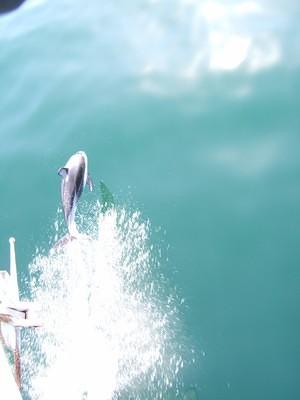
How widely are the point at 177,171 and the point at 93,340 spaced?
3018 millimetres

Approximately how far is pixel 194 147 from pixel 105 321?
324 centimetres

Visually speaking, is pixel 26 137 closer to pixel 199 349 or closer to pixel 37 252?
pixel 37 252

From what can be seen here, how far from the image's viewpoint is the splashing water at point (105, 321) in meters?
6.68

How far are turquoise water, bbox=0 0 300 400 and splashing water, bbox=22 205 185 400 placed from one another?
291mm

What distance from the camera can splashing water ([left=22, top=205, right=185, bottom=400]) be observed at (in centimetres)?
668

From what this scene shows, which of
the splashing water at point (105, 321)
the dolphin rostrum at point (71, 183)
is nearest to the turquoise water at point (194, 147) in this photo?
the splashing water at point (105, 321)

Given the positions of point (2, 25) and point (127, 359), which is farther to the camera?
point (2, 25)

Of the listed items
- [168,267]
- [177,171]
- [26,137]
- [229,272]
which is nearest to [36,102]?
[26,137]

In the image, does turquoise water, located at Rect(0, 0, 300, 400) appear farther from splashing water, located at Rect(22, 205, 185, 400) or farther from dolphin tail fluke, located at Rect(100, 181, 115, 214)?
splashing water, located at Rect(22, 205, 185, 400)

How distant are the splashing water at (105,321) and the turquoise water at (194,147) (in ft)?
0.95

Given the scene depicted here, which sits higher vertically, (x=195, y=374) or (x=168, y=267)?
(x=168, y=267)

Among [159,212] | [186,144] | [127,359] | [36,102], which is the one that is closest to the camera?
[127,359]

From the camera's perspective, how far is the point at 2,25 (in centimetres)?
1248

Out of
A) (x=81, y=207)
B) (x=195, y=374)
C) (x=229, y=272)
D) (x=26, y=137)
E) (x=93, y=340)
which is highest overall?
(x=26, y=137)
